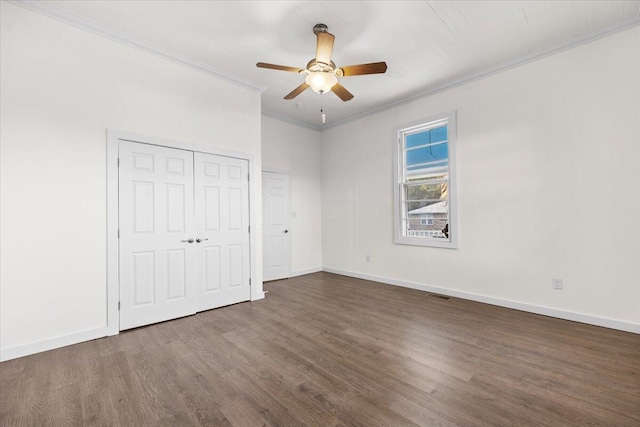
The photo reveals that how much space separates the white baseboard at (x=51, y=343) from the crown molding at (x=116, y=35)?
316cm

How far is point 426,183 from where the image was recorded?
186 inches

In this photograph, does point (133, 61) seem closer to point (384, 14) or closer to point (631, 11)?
point (384, 14)

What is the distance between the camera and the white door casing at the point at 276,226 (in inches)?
217

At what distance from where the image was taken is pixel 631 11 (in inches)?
112

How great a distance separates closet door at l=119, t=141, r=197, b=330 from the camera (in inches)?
126

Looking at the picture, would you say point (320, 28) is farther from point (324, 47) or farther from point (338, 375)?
point (338, 375)

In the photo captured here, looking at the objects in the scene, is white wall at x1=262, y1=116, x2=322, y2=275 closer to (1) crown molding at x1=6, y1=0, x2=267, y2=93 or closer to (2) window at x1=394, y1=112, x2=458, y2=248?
(1) crown molding at x1=6, y1=0, x2=267, y2=93

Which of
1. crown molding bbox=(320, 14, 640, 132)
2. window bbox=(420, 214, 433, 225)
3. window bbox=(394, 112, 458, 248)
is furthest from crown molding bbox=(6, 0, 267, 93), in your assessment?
window bbox=(420, 214, 433, 225)

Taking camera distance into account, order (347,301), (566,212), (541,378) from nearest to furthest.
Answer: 1. (541,378)
2. (566,212)
3. (347,301)

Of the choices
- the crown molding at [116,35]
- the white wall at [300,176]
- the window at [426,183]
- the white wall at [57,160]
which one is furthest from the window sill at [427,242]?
the white wall at [57,160]

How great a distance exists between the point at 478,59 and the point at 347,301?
3746mm

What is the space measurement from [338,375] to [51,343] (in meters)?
2.78

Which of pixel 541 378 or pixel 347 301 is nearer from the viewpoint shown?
pixel 541 378

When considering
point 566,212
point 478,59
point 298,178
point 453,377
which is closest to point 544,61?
point 478,59
